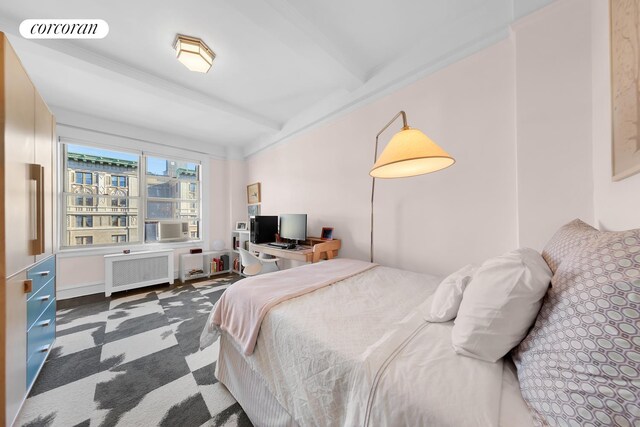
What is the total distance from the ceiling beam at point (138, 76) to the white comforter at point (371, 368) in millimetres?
2905

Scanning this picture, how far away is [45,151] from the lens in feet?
5.74

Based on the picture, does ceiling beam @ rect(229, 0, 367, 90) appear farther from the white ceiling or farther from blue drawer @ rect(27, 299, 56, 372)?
blue drawer @ rect(27, 299, 56, 372)

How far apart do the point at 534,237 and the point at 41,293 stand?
12.1ft

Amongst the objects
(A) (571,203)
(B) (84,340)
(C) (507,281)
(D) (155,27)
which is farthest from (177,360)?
(A) (571,203)

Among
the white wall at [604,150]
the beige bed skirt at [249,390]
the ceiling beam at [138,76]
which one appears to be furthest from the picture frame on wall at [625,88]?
the ceiling beam at [138,76]

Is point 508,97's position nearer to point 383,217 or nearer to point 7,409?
point 383,217

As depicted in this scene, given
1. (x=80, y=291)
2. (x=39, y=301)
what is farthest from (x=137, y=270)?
(x=39, y=301)

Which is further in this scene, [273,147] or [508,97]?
[273,147]

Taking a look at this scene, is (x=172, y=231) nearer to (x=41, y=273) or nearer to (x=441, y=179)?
(x=41, y=273)

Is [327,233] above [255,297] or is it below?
above

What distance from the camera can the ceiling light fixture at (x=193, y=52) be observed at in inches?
76.1

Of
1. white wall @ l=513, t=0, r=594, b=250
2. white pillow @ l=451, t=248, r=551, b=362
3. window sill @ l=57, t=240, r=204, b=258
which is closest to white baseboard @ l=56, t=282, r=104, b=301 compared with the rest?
window sill @ l=57, t=240, r=204, b=258

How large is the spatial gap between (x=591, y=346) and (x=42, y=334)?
3.09 m

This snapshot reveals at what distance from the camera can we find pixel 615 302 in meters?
0.47
